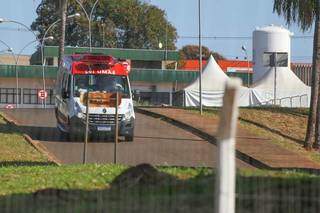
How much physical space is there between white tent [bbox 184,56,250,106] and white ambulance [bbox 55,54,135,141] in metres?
19.9

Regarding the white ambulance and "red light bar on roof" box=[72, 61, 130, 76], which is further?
"red light bar on roof" box=[72, 61, 130, 76]

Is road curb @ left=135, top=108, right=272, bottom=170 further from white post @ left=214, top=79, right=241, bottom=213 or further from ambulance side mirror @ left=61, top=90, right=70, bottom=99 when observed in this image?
white post @ left=214, top=79, right=241, bottom=213

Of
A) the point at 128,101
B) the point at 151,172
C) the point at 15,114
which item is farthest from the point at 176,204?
the point at 15,114

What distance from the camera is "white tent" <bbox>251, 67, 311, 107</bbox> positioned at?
153 ft

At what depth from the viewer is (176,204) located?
797cm

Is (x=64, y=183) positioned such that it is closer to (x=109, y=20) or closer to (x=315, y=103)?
(x=315, y=103)

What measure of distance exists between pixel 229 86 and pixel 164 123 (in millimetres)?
23622

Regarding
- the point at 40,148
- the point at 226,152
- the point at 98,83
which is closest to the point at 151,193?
the point at 226,152

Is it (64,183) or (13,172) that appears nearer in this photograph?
(64,183)

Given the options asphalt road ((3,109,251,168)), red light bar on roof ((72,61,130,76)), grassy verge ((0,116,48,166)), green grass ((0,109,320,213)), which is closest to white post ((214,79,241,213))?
green grass ((0,109,320,213))

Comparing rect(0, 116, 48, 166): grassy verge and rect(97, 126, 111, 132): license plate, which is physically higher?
rect(97, 126, 111, 132): license plate

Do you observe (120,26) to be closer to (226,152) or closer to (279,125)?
(279,125)

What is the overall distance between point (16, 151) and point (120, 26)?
216 feet

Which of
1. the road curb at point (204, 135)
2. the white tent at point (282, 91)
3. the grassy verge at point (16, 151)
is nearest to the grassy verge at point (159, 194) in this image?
the grassy verge at point (16, 151)
